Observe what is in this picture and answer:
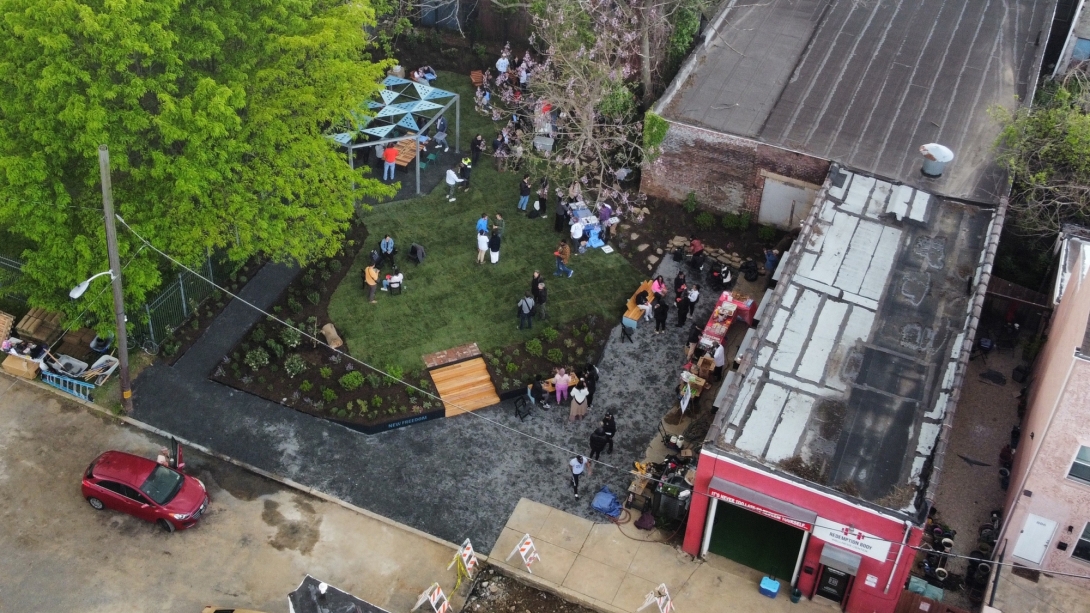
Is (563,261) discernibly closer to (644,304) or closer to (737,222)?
(644,304)

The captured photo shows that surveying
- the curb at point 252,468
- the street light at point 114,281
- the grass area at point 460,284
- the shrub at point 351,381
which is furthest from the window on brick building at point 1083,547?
the street light at point 114,281

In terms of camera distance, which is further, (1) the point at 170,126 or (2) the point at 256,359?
(2) the point at 256,359

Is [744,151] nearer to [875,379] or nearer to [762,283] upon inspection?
[762,283]

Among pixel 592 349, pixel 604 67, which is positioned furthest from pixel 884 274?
pixel 604 67

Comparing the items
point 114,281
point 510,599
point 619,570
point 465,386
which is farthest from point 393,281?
point 619,570

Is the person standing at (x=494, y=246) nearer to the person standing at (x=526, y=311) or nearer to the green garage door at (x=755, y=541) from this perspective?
the person standing at (x=526, y=311)
